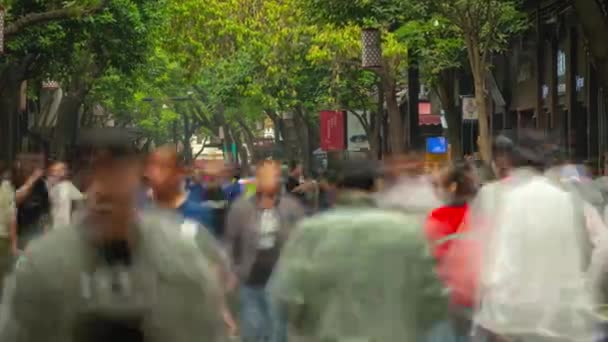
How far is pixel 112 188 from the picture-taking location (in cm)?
411

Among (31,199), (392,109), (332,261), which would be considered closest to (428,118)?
(392,109)

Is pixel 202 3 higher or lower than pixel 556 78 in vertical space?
higher

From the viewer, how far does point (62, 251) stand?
13.1 ft

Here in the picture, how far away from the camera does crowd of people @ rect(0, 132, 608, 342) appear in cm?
398

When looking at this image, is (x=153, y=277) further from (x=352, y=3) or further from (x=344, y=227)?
(x=352, y=3)

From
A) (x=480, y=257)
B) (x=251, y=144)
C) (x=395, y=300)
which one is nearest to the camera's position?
(x=395, y=300)

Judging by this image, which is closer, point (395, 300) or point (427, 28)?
point (395, 300)

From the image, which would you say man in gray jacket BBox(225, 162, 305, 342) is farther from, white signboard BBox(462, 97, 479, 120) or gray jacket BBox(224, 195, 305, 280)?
white signboard BBox(462, 97, 479, 120)

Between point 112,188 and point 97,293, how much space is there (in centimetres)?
31

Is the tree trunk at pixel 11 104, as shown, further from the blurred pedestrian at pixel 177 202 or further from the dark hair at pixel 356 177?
the dark hair at pixel 356 177

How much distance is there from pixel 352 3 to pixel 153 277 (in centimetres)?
2392

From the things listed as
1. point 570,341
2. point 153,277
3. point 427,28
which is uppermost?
point 427,28

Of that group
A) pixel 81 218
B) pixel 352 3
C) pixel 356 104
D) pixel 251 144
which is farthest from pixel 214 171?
pixel 251 144

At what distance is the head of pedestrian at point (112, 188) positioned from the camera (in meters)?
4.02
